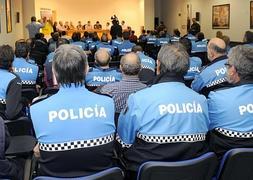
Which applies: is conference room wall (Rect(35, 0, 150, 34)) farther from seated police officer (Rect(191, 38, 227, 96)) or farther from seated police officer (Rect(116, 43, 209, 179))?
seated police officer (Rect(116, 43, 209, 179))

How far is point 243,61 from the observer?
7.47ft

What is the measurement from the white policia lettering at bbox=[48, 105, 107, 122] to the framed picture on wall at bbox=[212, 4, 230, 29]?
41.7ft

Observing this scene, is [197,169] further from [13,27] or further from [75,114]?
[13,27]

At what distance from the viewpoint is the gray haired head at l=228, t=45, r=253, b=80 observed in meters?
2.26

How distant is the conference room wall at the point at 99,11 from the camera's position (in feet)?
66.2

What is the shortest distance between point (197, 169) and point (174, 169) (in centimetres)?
14

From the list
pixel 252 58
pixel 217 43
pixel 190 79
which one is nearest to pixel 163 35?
pixel 190 79

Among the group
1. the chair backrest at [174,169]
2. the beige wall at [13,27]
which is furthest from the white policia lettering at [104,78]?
the beige wall at [13,27]

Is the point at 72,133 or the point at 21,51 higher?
the point at 21,51

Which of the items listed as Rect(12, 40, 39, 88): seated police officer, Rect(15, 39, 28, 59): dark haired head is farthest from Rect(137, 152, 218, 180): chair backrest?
Rect(15, 39, 28, 59): dark haired head

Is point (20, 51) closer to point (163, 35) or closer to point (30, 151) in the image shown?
point (30, 151)

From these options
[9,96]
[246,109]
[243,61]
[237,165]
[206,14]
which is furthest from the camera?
[206,14]

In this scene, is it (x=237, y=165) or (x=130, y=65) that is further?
(x=130, y=65)

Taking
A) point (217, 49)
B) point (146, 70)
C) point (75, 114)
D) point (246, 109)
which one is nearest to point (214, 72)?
point (217, 49)
